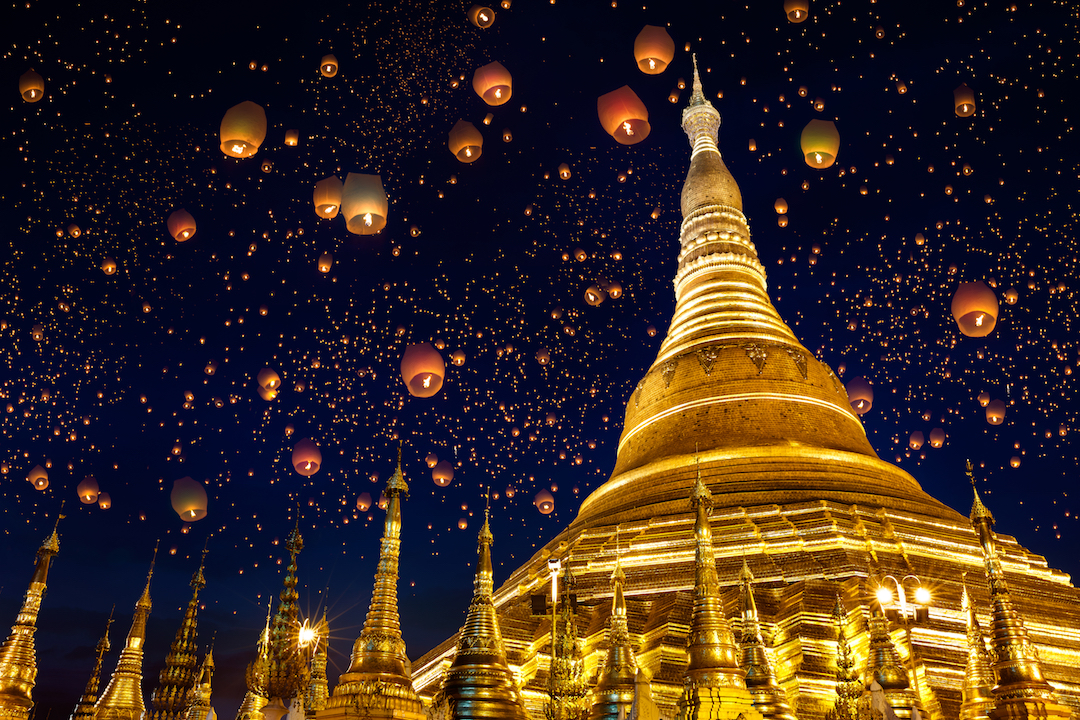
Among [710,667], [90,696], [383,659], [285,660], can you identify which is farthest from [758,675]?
[90,696]

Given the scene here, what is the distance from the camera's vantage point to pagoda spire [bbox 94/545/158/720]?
44.5 ft

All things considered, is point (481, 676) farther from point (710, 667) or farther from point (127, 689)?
point (127, 689)

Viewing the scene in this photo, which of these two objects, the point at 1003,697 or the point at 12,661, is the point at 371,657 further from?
the point at 1003,697

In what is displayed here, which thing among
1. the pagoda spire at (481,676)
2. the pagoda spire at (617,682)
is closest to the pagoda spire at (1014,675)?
the pagoda spire at (617,682)

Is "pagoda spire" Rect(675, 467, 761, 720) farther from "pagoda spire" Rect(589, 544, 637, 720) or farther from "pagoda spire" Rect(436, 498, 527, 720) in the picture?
"pagoda spire" Rect(589, 544, 637, 720)

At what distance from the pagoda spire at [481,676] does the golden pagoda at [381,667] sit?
0.43 metres

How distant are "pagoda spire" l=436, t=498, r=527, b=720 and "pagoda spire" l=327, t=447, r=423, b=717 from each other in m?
0.42

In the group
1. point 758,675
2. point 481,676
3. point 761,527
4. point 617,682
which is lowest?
point 481,676

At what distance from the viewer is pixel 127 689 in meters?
13.9

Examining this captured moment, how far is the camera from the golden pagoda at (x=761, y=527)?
→ 1645cm

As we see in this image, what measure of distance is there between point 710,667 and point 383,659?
333 cm

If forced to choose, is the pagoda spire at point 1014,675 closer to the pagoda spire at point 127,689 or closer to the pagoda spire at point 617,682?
the pagoda spire at point 617,682

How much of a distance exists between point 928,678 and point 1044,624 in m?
5.14

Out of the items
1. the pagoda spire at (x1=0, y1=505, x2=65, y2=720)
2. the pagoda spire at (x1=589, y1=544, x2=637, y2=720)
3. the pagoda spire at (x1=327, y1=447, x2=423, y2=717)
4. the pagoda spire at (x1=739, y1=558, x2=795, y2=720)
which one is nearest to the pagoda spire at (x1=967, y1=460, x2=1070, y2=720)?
the pagoda spire at (x1=739, y1=558, x2=795, y2=720)
